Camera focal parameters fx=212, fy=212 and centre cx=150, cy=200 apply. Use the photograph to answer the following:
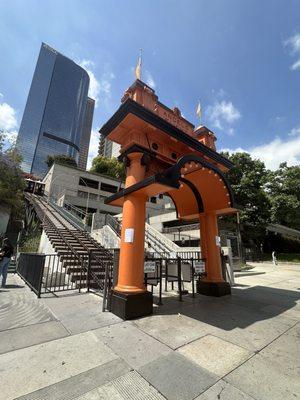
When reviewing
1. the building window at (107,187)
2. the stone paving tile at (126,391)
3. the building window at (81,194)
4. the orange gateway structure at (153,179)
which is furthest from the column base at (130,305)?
the building window at (107,187)

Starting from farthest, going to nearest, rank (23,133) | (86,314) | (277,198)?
(23,133), (277,198), (86,314)

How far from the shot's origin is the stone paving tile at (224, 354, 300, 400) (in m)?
2.54

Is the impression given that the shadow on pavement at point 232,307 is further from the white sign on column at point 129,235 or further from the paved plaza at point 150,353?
the white sign on column at point 129,235

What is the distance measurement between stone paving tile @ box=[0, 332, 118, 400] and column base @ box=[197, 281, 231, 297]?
16.7 ft

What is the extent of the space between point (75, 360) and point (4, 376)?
2.97 ft

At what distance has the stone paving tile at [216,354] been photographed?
10.2 feet

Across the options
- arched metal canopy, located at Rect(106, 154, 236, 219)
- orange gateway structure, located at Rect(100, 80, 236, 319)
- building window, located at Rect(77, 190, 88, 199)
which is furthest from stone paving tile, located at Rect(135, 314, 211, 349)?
building window, located at Rect(77, 190, 88, 199)

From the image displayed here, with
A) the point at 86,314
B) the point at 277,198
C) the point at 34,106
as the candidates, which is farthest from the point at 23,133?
the point at 86,314

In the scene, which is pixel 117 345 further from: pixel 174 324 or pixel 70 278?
pixel 70 278

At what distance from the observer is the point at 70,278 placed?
887 cm

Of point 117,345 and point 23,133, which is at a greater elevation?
point 23,133

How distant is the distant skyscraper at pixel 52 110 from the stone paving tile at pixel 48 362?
10643cm

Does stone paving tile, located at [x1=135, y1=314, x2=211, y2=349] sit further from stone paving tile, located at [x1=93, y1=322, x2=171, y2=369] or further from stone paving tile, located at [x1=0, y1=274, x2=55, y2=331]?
stone paving tile, located at [x1=0, y1=274, x2=55, y2=331]

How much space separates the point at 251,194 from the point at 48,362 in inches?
1103
